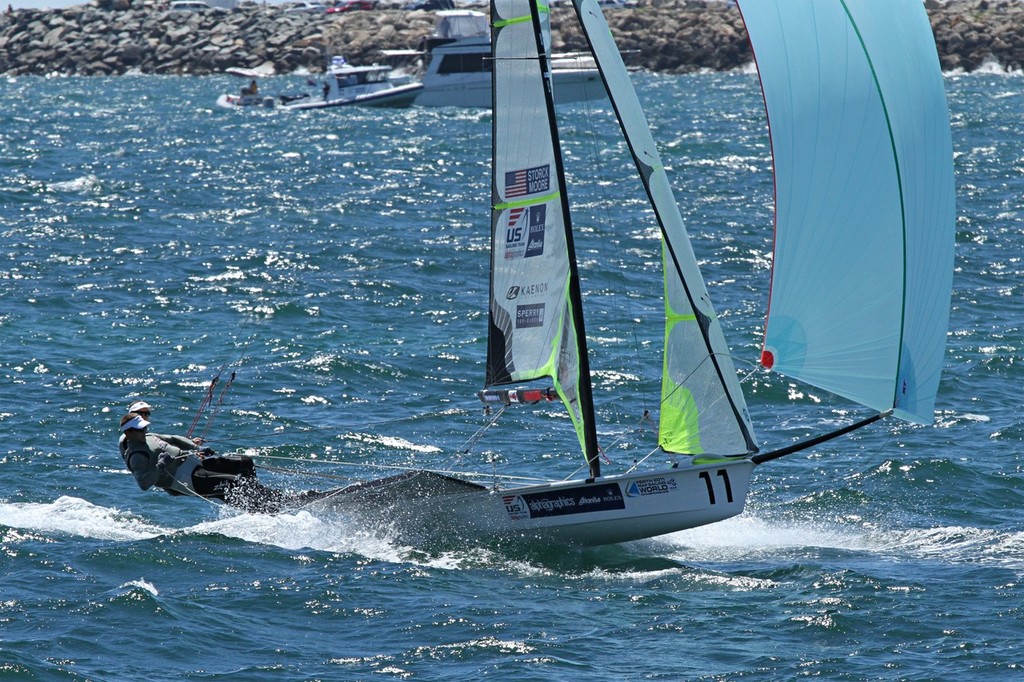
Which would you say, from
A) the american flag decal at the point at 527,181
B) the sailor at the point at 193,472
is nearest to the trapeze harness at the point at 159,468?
the sailor at the point at 193,472

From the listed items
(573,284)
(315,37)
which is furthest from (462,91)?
(573,284)

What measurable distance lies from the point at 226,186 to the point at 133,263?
41.6ft

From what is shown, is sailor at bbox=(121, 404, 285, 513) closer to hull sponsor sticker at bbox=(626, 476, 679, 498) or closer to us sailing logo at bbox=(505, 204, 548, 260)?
us sailing logo at bbox=(505, 204, 548, 260)

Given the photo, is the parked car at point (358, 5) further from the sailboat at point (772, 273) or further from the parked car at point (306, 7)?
the sailboat at point (772, 273)

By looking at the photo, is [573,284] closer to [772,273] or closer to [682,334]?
[682,334]

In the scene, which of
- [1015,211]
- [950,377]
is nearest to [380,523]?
[950,377]

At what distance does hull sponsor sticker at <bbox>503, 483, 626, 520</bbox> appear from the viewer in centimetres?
1367

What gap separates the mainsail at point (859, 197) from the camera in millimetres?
11836

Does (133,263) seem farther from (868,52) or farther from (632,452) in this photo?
(868,52)

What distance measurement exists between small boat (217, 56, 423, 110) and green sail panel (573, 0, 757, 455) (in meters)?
57.6

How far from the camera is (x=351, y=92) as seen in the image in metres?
71.8

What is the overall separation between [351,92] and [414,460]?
5674 cm

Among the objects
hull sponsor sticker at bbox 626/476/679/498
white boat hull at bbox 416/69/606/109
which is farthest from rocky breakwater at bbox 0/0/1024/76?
hull sponsor sticker at bbox 626/476/679/498

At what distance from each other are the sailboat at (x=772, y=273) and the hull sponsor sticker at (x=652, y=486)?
0.02m
